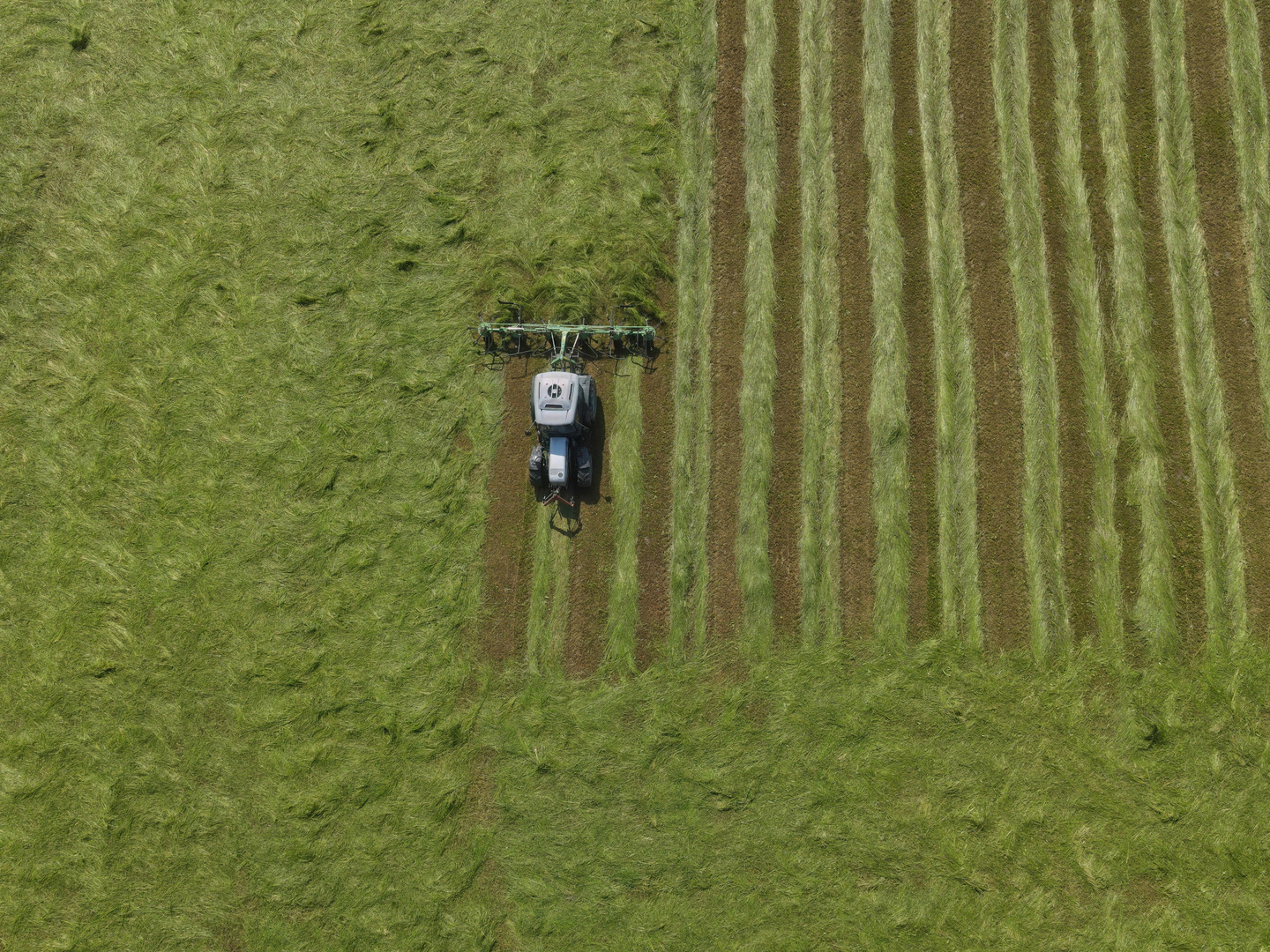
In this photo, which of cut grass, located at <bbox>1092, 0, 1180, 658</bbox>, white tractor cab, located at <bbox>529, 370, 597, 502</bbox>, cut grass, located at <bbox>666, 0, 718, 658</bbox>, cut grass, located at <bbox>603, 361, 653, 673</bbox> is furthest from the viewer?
cut grass, located at <bbox>666, 0, 718, 658</bbox>

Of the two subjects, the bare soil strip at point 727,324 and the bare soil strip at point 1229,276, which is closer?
the bare soil strip at point 1229,276

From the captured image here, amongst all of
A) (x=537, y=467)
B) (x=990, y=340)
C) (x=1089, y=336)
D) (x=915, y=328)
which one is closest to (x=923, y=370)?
(x=915, y=328)

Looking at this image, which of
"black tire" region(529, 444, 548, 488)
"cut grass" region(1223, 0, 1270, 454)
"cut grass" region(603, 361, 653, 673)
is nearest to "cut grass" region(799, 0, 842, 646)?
"cut grass" region(603, 361, 653, 673)

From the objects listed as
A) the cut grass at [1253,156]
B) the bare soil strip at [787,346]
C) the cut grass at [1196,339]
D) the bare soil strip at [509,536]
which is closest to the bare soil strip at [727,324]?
the bare soil strip at [787,346]

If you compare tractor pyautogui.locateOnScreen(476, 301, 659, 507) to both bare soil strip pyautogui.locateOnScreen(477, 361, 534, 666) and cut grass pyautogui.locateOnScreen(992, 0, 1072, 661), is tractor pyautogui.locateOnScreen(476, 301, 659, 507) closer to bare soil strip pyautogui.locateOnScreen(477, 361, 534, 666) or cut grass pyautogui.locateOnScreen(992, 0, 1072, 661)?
bare soil strip pyautogui.locateOnScreen(477, 361, 534, 666)

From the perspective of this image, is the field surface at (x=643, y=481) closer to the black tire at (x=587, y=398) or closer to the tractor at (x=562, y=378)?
the tractor at (x=562, y=378)

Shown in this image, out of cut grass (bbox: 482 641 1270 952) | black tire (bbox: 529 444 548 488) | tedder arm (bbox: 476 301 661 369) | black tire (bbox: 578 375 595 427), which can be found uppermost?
tedder arm (bbox: 476 301 661 369)
